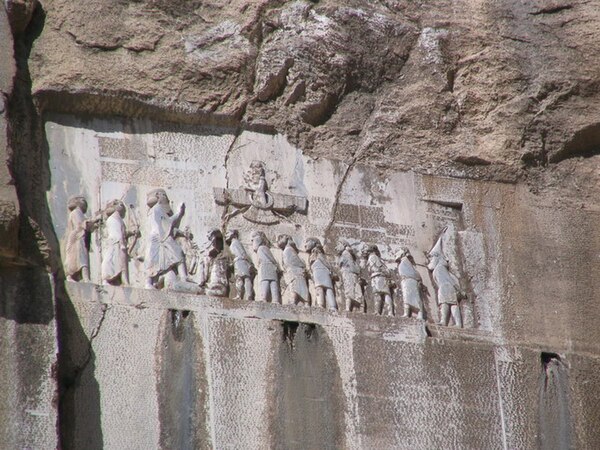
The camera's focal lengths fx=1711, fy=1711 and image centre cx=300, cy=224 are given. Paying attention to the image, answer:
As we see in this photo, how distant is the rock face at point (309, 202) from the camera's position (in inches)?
379

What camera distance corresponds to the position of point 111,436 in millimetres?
9445

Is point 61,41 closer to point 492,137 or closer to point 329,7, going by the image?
point 329,7

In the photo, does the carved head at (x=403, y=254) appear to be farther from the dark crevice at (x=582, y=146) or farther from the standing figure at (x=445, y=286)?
the dark crevice at (x=582, y=146)

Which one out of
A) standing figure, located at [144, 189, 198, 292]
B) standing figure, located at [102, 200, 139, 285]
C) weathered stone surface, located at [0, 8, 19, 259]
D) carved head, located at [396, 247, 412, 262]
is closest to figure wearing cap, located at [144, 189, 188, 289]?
standing figure, located at [144, 189, 198, 292]

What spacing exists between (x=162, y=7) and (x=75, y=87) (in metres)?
0.89

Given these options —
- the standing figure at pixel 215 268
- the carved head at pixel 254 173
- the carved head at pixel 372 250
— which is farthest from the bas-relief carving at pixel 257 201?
the carved head at pixel 372 250

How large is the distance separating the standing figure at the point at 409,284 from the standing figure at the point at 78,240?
1.92 meters

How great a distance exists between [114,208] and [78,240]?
1.06 ft

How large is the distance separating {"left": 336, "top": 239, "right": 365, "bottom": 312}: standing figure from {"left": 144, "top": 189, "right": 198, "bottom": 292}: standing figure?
0.97 meters

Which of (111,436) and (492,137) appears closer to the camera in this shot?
(111,436)

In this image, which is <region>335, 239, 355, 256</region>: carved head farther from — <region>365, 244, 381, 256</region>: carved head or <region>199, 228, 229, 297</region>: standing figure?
<region>199, 228, 229, 297</region>: standing figure

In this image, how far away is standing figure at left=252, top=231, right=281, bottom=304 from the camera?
10172 mm

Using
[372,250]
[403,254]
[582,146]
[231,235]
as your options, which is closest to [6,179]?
[231,235]

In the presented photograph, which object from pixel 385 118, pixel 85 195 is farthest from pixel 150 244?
pixel 385 118
